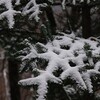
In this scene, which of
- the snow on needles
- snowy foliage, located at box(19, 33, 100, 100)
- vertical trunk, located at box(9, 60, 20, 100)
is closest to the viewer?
snowy foliage, located at box(19, 33, 100, 100)

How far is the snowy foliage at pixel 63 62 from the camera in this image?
2408 mm

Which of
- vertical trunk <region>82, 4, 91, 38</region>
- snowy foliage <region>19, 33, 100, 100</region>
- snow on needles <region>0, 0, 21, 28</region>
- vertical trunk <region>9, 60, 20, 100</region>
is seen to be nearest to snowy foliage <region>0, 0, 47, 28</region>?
snow on needles <region>0, 0, 21, 28</region>

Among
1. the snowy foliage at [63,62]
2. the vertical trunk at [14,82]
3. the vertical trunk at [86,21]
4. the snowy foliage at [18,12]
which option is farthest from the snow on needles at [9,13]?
the vertical trunk at [14,82]

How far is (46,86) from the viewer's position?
2.33 m

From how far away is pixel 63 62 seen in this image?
2.66 m

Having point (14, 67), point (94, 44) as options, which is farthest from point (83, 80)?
point (14, 67)

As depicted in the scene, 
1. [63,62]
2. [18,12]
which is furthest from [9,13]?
[63,62]

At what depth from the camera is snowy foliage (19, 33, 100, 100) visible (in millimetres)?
2408

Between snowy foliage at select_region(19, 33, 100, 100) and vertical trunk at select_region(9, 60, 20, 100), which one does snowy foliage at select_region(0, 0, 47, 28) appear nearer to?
snowy foliage at select_region(19, 33, 100, 100)

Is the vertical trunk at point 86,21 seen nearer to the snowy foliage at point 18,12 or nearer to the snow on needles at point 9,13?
the snowy foliage at point 18,12

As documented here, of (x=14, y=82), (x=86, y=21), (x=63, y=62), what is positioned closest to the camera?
(x=63, y=62)

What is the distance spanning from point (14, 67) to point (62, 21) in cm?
93

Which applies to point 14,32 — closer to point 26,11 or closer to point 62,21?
point 26,11

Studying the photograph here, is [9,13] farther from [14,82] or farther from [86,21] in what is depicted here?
[14,82]
